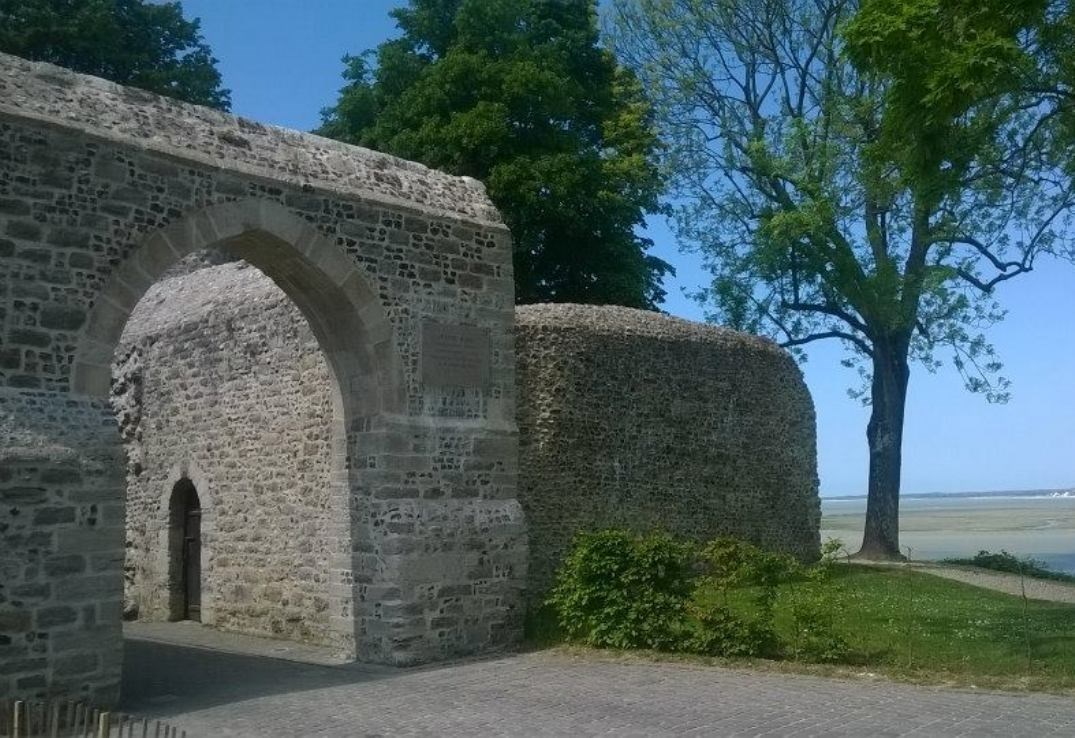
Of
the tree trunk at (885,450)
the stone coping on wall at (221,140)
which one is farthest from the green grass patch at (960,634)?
the tree trunk at (885,450)

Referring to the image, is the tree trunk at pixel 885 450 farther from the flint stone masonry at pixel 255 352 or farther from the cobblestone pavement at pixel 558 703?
the cobblestone pavement at pixel 558 703

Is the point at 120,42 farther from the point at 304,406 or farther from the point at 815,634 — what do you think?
the point at 815,634

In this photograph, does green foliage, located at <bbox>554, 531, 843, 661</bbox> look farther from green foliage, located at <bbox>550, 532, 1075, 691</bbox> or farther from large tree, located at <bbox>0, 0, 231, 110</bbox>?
large tree, located at <bbox>0, 0, 231, 110</bbox>

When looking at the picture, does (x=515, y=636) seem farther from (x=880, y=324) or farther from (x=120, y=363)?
(x=880, y=324)

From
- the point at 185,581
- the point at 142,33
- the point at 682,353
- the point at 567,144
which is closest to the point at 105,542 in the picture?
the point at 185,581

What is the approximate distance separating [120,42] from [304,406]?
15.0m

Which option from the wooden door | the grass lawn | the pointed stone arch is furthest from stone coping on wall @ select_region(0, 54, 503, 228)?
the wooden door

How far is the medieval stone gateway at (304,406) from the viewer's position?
8.16m

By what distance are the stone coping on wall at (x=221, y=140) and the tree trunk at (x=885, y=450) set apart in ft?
39.1

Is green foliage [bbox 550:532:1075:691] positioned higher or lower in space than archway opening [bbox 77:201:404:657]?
lower

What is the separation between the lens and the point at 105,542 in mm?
8195

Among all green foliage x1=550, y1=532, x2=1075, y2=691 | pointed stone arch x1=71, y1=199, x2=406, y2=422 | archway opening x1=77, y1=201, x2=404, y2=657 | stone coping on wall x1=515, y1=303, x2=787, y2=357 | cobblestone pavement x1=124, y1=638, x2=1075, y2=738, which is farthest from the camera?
stone coping on wall x1=515, y1=303, x2=787, y2=357

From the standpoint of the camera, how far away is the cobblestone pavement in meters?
7.43

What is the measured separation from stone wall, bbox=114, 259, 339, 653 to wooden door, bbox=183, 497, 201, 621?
0.81 feet
